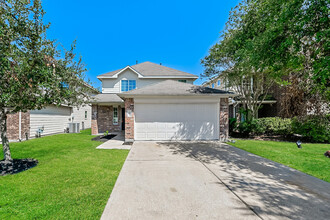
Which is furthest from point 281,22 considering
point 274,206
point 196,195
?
point 196,195

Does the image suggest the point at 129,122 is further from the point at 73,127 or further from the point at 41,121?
the point at 73,127

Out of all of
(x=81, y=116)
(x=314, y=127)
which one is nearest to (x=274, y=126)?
(x=314, y=127)

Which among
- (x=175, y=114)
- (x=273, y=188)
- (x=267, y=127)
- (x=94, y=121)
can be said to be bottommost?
(x=273, y=188)

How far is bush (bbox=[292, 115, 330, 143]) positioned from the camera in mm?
9555

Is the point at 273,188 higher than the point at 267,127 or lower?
lower

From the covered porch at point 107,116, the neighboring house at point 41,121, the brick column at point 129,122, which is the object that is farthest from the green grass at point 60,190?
the covered porch at point 107,116

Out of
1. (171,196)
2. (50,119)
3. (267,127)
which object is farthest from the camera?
(50,119)

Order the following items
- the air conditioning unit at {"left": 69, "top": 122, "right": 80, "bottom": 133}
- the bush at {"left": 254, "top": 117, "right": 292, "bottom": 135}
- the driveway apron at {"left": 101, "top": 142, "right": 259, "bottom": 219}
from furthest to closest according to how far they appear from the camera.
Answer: the air conditioning unit at {"left": 69, "top": 122, "right": 80, "bottom": 133} < the bush at {"left": 254, "top": 117, "right": 292, "bottom": 135} < the driveway apron at {"left": 101, "top": 142, "right": 259, "bottom": 219}

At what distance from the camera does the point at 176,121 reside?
9.12m

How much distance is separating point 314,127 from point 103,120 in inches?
626

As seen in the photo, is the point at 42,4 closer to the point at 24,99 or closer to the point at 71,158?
the point at 24,99

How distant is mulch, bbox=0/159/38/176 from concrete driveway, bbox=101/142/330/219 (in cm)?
316

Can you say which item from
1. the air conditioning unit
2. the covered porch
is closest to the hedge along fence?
the covered porch

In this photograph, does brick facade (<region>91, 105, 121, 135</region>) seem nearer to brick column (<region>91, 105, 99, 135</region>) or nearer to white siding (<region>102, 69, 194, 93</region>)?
brick column (<region>91, 105, 99, 135</region>)
